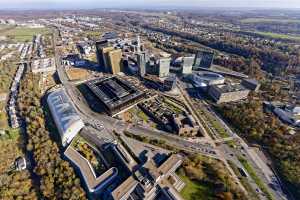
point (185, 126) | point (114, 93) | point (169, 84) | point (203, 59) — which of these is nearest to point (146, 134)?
point (185, 126)

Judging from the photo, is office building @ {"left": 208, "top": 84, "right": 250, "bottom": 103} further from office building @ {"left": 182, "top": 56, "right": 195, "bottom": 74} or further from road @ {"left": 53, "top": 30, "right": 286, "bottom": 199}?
office building @ {"left": 182, "top": 56, "right": 195, "bottom": 74}

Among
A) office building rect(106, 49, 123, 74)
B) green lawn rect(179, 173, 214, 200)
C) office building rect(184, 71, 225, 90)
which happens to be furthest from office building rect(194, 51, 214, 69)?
green lawn rect(179, 173, 214, 200)

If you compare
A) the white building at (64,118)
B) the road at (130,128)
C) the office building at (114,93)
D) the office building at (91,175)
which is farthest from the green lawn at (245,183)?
the white building at (64,118)

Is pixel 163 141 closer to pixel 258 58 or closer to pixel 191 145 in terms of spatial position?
pixel 191 145

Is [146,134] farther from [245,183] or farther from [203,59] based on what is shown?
[203,59]

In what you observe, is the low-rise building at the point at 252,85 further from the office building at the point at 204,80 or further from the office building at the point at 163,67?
the office building at the point at 163,67
